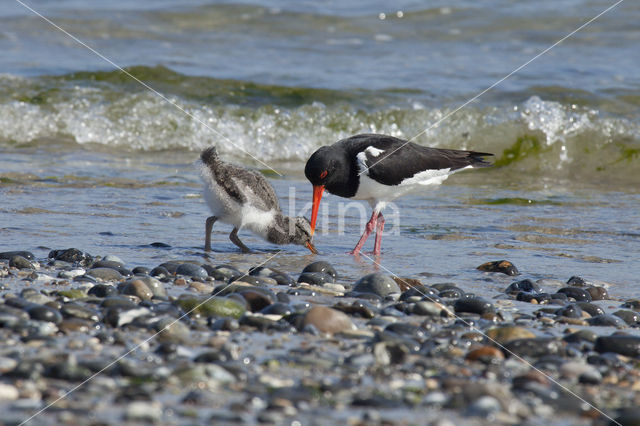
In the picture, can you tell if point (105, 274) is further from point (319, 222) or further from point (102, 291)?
point (319, 222)

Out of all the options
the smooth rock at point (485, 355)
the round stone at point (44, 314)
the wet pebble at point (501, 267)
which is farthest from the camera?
the wet pebble at point (501, 267)

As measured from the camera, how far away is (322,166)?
6.80 metres

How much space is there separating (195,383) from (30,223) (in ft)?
14.1

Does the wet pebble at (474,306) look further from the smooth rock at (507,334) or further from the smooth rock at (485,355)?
the smooth rock at (485,355)

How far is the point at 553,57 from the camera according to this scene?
14.5m

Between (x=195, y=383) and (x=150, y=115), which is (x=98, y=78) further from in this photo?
(x=195, y=383)

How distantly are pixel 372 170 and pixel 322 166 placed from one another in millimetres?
479

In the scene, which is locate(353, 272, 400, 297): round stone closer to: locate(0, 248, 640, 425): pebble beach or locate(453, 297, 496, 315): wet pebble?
locate(0, 248, 640, 425): pebble beach

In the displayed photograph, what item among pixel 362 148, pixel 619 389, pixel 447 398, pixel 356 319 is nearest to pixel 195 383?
pixel 447 398

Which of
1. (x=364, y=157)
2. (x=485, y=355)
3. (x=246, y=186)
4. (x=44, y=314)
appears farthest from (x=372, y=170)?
(x=44, y=314)

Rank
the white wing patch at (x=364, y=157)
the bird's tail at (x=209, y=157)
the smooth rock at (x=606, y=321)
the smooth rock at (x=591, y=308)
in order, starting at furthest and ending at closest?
the white wing patch at (x=364, y=157) → the bird's tail at (x=209, y=157) → the smooth rock at (x=591, y=308) → the smooth rock at (x=606, y=321)

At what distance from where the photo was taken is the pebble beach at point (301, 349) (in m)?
2.85

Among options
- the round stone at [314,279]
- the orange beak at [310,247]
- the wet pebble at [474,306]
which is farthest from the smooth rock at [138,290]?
the orange beak at [310,247]

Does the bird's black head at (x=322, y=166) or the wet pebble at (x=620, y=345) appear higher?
the bird's black head at (x=322, y=166)
